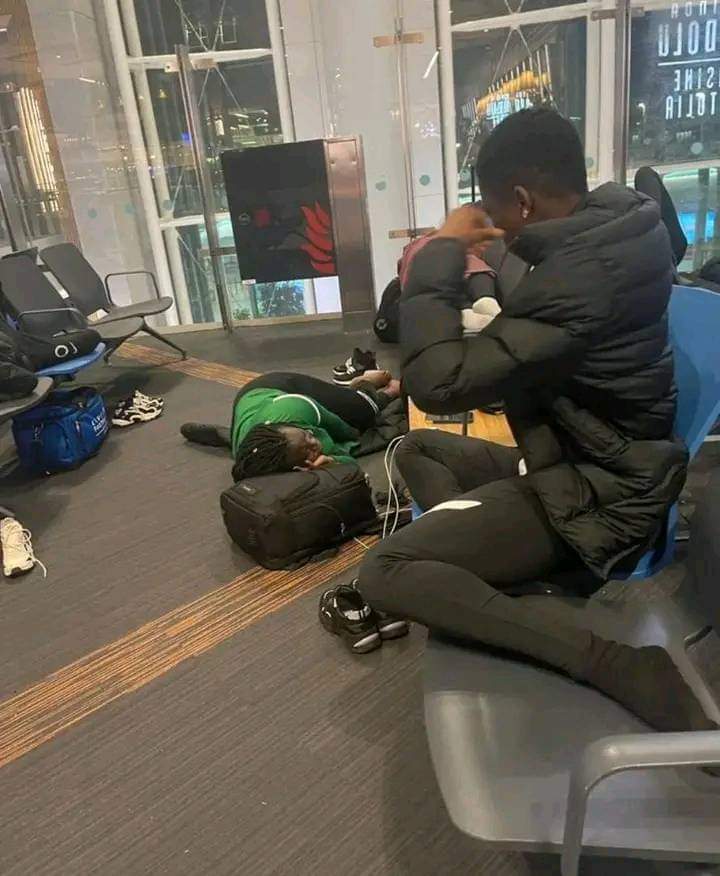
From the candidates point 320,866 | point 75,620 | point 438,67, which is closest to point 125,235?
point 438,67

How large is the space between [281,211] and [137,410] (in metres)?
2.06

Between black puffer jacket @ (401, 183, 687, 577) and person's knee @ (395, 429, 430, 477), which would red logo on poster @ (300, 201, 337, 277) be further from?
black puffer jacket @ (401, 183, 687, 577)

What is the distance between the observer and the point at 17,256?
4488mm

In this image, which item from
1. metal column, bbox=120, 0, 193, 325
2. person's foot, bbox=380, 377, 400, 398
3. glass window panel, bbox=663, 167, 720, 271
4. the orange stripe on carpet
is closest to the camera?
person's foot, bbox=380, 377, 400, 398

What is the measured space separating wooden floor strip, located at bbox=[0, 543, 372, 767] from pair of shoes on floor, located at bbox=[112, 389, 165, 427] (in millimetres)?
1889

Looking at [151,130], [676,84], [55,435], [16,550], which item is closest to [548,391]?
[16,550]

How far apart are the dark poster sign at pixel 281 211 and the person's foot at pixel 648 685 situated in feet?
15.0

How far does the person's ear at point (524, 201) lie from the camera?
1.36 m

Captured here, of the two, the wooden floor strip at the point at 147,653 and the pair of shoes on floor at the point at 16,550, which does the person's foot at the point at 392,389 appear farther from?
the pair of shoes on floor at the point at 16,550

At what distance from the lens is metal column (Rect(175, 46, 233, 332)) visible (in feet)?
17.5

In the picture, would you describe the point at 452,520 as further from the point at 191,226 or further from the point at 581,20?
the point at 191,226

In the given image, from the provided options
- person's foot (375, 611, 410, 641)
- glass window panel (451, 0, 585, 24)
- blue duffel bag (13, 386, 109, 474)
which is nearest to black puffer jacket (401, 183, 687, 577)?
person's foot (375, 611, 410, 641)

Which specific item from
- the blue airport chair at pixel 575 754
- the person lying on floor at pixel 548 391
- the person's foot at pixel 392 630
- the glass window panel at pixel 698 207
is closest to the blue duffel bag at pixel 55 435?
the person's foot at pixel 392 630

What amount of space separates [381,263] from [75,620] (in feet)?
15.2
